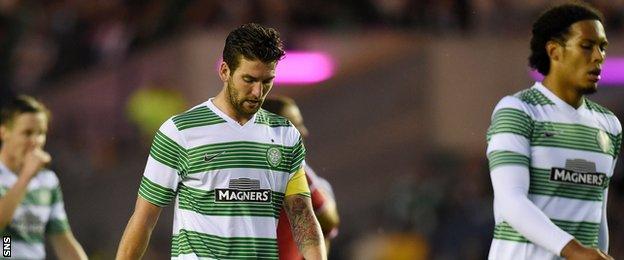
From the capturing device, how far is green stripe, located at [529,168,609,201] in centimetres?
642

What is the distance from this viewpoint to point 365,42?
63.9 feet

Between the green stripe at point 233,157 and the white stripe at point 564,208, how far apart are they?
1133 millimetres

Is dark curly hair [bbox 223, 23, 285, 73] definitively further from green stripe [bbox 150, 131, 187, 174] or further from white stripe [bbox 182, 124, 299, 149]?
green stripe [bbox 150, 131, 187, 174]

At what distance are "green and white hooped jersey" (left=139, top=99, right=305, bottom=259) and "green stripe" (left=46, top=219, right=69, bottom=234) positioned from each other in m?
2.75

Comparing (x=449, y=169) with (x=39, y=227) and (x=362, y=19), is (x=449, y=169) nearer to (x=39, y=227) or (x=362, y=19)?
(x=362, y=19)

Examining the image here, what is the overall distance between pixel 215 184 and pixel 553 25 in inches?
68.0

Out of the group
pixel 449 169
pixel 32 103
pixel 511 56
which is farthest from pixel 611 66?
pixel 32 103

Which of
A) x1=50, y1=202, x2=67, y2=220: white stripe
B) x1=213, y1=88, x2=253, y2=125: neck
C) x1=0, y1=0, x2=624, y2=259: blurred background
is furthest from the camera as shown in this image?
x1=0, y1=0, x2=624, y2=259: blurred background

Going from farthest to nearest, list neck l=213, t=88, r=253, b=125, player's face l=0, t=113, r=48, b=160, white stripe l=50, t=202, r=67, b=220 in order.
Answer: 1. player's face l=0, t=113, r=48, b=160
2. white stripe l=50, t=202, r=67, b=220
3. neck l=213, t=88, r=253, b=125

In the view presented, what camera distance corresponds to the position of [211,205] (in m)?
6.11

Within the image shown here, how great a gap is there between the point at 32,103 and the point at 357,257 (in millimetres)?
7535

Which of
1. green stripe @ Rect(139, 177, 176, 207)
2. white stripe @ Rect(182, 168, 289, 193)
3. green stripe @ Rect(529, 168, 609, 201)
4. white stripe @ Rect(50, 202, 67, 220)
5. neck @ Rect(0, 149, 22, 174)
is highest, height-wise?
neck @ Rect(0, 149, 22, 174)

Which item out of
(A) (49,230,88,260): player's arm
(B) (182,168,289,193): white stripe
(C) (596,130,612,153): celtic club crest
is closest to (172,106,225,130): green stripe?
(B) (182,168,289,193): white stripe

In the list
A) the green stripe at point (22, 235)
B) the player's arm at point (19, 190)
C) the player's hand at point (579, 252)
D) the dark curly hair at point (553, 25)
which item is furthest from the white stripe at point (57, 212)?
the player's hand at point (579, 252)
